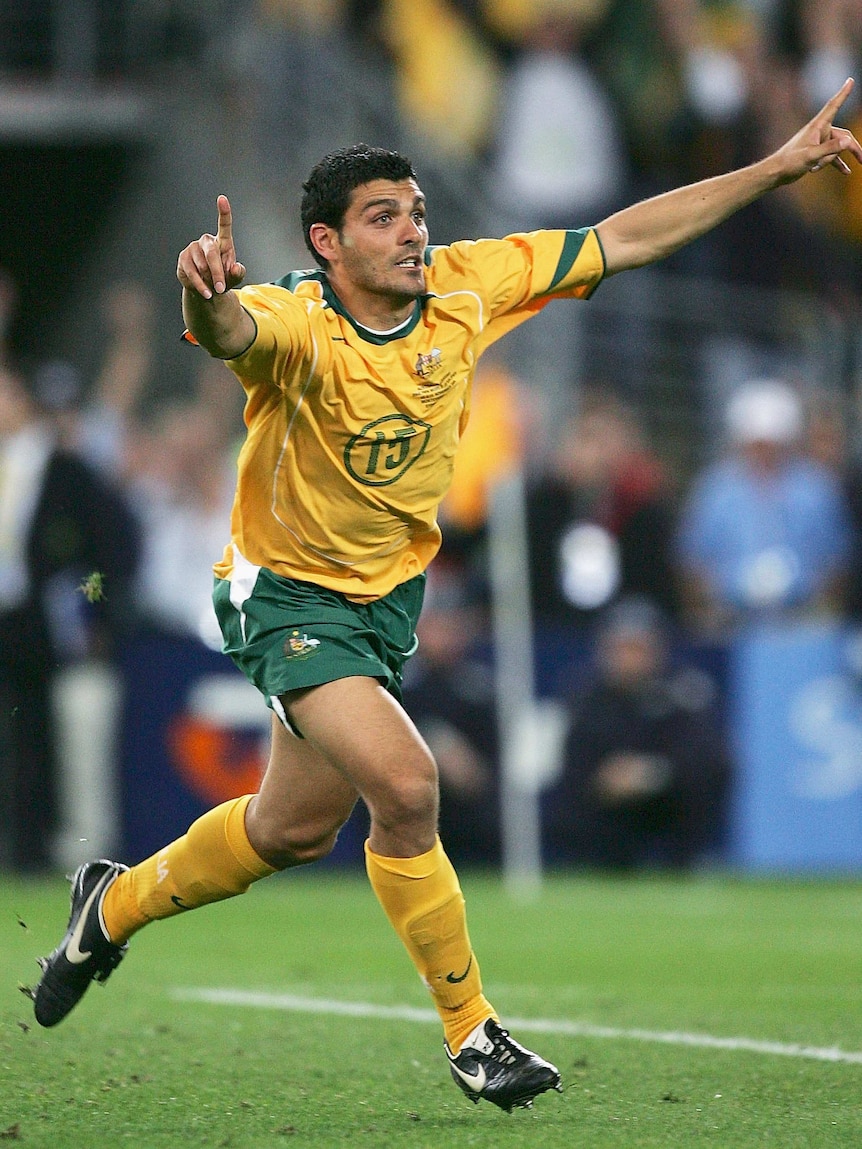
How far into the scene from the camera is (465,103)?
15484 mm

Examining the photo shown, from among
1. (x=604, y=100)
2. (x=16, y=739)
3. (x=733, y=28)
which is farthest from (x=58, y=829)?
(x=733, y=28)

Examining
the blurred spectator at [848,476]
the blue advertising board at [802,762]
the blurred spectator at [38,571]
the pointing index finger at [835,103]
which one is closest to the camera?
the pointing index finger at [835,103]

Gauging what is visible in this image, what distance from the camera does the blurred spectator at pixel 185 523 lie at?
12.5 metres

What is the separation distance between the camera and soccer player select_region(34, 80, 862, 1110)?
538cm

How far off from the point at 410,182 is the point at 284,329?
2.09 feet

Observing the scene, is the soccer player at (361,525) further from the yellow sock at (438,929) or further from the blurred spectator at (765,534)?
the blurred spectator at (765,534)

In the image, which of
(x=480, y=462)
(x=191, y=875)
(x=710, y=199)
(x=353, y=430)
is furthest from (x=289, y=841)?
(x=480, y=462)

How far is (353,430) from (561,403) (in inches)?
371

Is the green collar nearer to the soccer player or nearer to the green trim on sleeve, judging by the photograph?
the soccer player

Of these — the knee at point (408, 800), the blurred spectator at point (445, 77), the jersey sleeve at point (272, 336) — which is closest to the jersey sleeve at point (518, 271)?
the jersey sleeve at point (272, 336)

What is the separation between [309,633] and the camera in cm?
558

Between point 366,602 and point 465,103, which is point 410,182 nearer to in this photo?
point 366,602

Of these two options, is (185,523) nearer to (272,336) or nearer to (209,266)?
(272,336)

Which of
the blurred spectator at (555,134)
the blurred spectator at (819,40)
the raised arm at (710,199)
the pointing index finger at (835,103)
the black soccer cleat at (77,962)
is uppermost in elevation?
the blurred spectator at (819,40)
